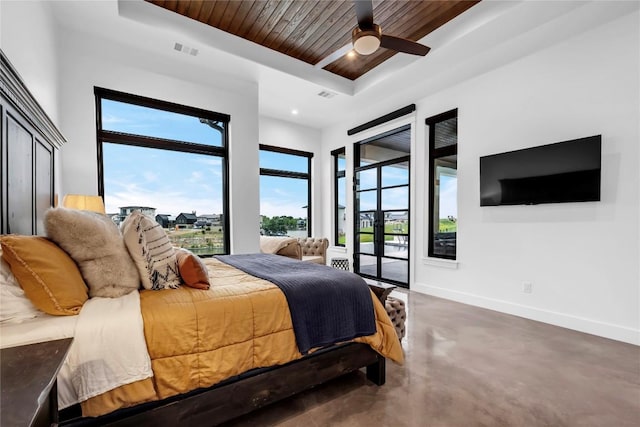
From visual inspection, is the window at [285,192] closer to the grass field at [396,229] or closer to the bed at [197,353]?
the grass field at [396,229]

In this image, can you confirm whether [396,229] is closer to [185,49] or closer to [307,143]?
[307,143]

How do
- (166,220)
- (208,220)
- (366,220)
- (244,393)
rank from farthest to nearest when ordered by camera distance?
1. (366,220)
2. (208,220)
3. (166,220)
4. (244,393)

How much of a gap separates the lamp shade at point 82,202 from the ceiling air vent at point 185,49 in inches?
79.1

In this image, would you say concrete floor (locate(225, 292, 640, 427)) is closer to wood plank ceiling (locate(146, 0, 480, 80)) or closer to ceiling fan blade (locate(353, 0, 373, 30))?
ceiling fan blade (locate(353, 0, 373, 30))

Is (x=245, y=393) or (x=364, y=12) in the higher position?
(x=364, y=12)

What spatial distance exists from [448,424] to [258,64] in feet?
13.5

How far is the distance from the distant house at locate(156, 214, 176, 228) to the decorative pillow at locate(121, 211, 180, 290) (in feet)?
8.36

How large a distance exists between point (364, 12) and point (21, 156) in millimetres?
2641

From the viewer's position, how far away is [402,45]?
2.71 m

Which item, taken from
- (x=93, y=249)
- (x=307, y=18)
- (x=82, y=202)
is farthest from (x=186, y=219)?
(x=307, y=18)

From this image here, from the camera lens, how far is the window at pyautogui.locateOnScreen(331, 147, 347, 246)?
6.37m

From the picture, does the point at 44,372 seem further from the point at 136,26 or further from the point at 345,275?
the point at 136,26

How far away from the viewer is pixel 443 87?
4230mm

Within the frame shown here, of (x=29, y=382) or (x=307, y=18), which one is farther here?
(x=307, y=18)
